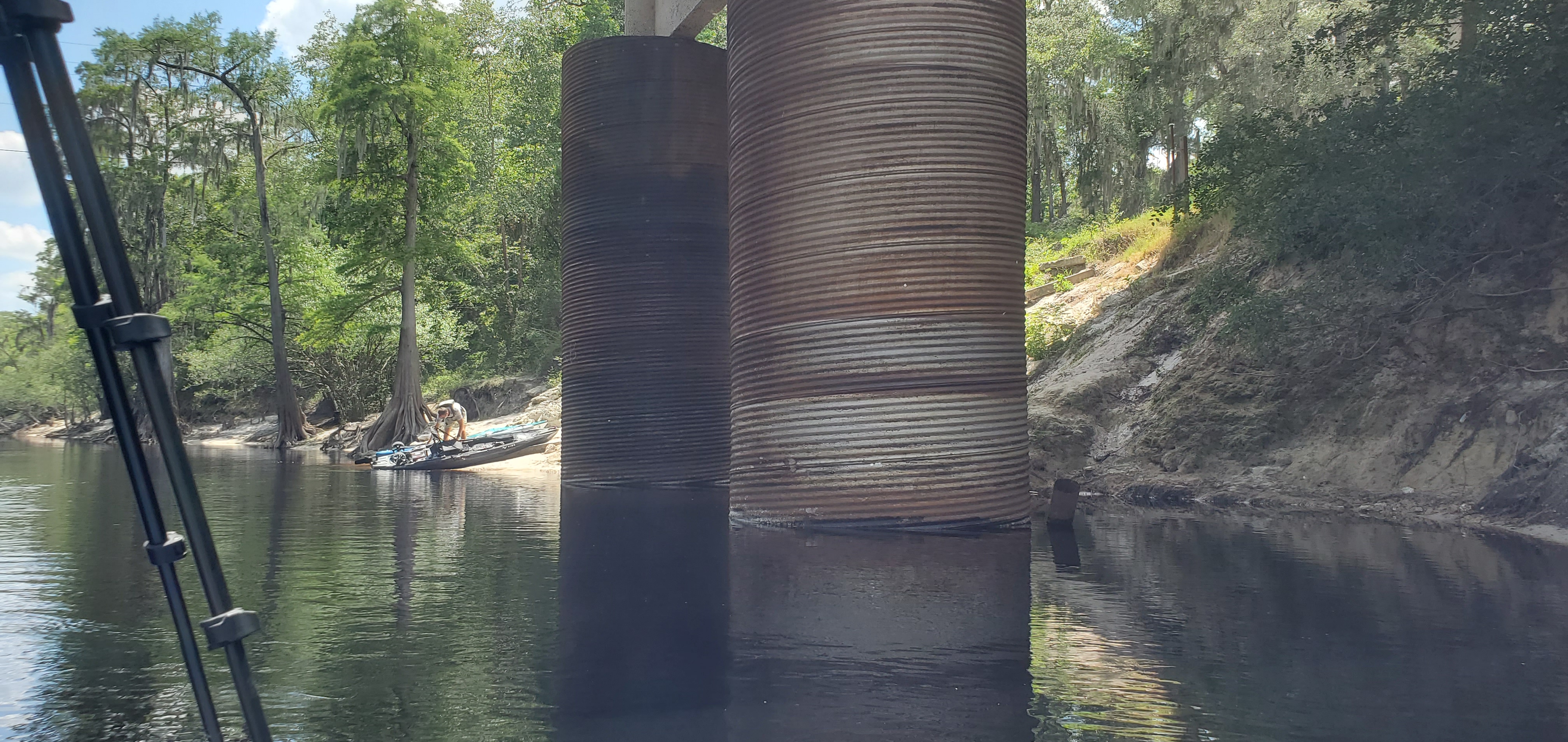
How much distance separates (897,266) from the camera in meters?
12.6

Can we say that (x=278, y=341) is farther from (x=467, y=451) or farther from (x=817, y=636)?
(x=817, y=636)

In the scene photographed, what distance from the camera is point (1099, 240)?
29797 mm

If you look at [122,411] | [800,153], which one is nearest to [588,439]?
[800,153]

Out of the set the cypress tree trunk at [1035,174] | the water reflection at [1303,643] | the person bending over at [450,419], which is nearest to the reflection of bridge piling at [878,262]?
the water reflection at [1303,643]

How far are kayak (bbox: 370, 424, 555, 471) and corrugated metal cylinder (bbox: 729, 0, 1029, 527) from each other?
704 inches

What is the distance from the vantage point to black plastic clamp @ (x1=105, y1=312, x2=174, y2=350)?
2.05 m

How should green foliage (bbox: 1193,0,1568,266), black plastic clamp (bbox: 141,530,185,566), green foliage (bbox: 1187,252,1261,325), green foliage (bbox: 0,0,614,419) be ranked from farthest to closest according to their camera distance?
green foliage (bbox: 0,0,614,419) → green foliage (bbox: 1187,252,1261,325) → green foliage (bbox: 1193,0,1568,266) → black plastic clamp (bbox: 141,530,185,566)

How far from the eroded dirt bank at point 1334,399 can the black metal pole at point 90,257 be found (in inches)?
538

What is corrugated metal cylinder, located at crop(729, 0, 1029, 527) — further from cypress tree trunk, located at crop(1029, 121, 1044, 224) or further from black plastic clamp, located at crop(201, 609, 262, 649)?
cypress tree trunk, located at crop(1029, 121, 1044, 224)

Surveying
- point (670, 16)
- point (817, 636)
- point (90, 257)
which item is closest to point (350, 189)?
point (670, 16)

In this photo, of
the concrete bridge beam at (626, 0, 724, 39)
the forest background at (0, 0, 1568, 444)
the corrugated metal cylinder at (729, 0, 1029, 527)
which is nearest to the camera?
the corrugated metal cylinder at (729, 0, 1029, 527)

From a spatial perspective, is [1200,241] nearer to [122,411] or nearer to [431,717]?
[431,717]

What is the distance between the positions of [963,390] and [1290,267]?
9568mm

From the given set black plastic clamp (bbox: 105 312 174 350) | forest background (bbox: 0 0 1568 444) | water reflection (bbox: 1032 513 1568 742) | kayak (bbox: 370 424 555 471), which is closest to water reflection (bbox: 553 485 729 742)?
water reflection (bbox: 1032 513 1568 742)
